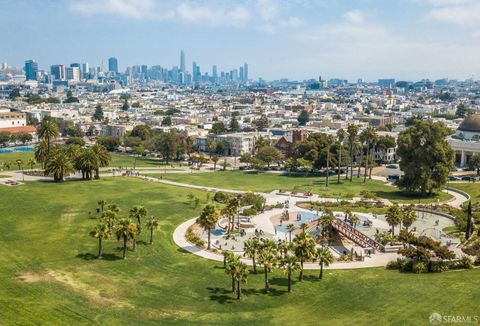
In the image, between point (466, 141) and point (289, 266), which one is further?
point (466, 141)

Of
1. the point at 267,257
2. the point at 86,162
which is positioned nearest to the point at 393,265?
the point at 267,257

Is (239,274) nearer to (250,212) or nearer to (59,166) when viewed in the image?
(250,212)

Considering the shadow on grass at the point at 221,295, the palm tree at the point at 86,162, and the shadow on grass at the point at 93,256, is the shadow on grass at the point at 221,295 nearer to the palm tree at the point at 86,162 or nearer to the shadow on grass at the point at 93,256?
the shadow on grass at the point at 93,256

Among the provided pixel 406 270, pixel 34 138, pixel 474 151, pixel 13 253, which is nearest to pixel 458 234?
pixel 406 270

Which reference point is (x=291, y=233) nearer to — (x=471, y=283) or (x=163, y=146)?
(x=471, y=283)

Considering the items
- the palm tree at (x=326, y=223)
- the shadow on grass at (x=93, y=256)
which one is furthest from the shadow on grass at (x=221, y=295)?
the palm tree at (x=326, y=223)

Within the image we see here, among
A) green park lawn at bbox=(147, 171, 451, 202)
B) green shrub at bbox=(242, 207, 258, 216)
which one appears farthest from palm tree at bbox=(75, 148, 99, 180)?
green shrub at bbox=(242, 207, 258, 216)

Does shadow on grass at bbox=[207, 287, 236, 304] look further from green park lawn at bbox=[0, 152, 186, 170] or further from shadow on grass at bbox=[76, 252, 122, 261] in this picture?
green park lawn at bbox=[0, 152, 186, 170]
